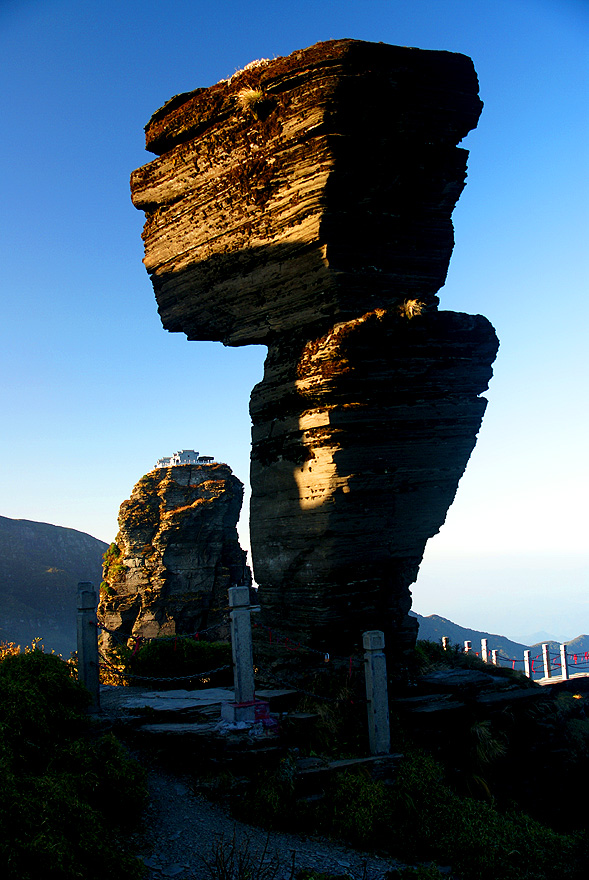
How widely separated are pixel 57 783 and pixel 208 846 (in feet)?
6.64

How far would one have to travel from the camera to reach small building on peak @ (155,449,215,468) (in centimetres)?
3631

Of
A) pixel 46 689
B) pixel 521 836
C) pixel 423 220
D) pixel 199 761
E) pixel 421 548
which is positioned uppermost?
pixel 423 220

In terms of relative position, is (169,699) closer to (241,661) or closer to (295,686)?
Answer: (295,686)

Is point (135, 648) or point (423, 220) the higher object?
point (423, 220)

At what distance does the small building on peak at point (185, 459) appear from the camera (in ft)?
119

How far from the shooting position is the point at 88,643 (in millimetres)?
9734

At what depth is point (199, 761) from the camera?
891 centimetres

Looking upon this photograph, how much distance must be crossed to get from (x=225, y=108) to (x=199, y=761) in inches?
491

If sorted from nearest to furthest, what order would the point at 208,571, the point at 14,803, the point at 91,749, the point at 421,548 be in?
the point at 14,803 → the point at 91,749 → the point at 421,548 → the point at 208,571

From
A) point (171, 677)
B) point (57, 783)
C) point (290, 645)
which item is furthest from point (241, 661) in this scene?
point (171, 677)

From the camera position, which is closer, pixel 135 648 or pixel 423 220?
pixel 423 220

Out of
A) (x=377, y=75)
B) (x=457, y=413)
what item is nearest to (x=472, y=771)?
(x=457, y=413)

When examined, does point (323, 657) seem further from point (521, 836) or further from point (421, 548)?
point (521, 836)

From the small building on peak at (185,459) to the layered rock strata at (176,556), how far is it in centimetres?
48
